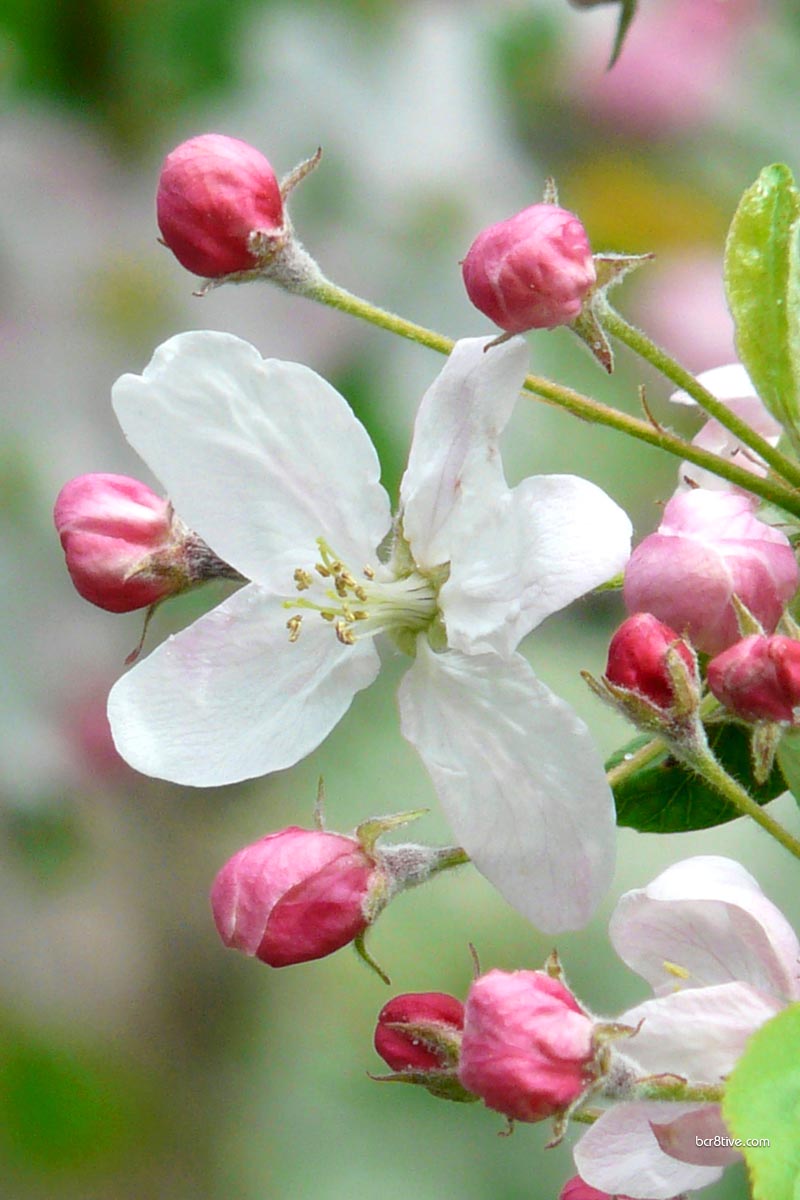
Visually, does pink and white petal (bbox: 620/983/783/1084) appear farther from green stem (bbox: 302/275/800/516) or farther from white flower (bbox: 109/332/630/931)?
green stem (bbox: 302/275/800/516)

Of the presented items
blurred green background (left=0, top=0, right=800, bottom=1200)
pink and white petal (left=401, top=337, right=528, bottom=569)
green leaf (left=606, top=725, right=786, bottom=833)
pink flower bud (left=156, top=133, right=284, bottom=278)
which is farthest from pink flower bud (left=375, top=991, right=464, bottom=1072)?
blurred green background (left=0, top=0, right=800, bottom=1200)

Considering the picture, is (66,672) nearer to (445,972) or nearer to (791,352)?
(445,972)

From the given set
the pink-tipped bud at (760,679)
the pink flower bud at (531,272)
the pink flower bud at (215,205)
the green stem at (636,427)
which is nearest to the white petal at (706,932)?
the pink-tipped bud at (760,679)

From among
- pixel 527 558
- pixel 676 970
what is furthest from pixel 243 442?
pixel 676 970

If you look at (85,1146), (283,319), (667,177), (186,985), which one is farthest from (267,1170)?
(667,177)

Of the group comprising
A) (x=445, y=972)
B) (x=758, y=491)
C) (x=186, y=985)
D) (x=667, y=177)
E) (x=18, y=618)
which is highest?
(x=758, y=491)

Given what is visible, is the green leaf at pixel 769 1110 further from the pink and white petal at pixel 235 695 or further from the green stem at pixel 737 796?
the pink and white petal at pixel 235 695

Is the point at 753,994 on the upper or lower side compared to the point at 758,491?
lower
